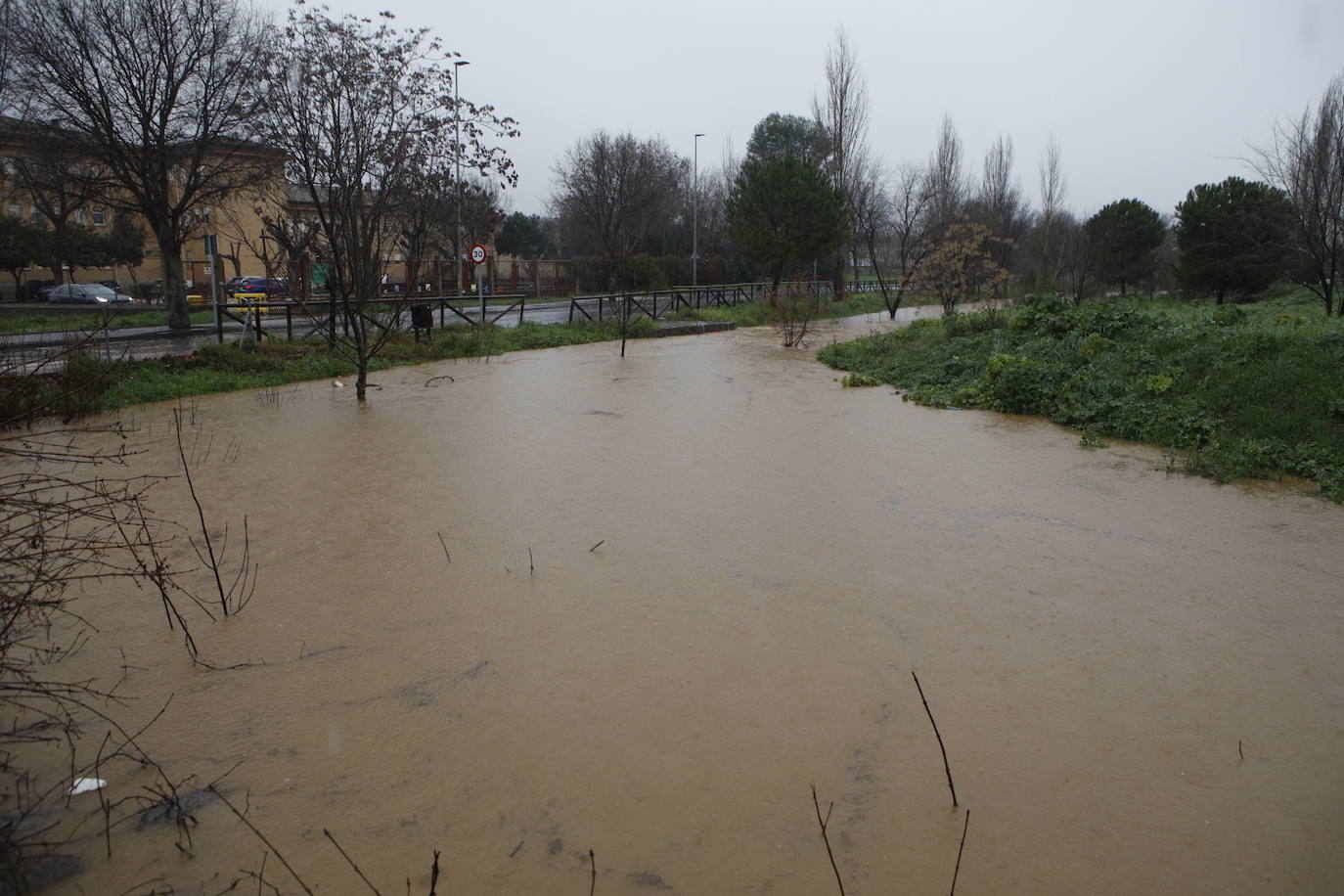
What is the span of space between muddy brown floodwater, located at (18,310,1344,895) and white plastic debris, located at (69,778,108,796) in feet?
0.17

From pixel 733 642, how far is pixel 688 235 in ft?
133

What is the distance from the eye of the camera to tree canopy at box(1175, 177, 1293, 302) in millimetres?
21281

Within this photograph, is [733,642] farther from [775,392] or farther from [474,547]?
[775,392]

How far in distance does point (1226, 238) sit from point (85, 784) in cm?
2561

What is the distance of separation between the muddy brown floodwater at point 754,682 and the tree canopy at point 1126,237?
22046 mm

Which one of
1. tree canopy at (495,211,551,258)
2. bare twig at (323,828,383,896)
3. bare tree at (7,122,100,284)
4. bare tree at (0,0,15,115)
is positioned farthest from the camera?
tree canopy at (495,211,551,258)

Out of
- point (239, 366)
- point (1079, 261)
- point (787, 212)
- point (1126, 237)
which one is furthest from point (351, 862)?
point (1126, 237)

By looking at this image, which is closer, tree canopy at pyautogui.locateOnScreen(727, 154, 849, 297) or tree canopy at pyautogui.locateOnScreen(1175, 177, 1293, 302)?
tree canopy at pyautogui.locateOnScreen(1175, 177, 1293, 302)

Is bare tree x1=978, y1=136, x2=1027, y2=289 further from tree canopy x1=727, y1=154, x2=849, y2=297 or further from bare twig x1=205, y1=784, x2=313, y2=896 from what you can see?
bare twig x1=205, y1=784, x2=313, y2=896

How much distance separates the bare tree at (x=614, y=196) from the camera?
110 feet

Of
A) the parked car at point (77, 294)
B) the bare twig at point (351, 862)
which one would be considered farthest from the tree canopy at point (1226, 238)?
the parked car at point (77, 294)

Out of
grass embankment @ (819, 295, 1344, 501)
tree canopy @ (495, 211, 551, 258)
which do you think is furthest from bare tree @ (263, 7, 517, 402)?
tree canopy @ (495, 211, 551, 258)

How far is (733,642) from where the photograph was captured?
14.0 feet

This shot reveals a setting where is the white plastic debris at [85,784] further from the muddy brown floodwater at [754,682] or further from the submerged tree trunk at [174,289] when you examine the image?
the submerged tree trunk at [174,289]
